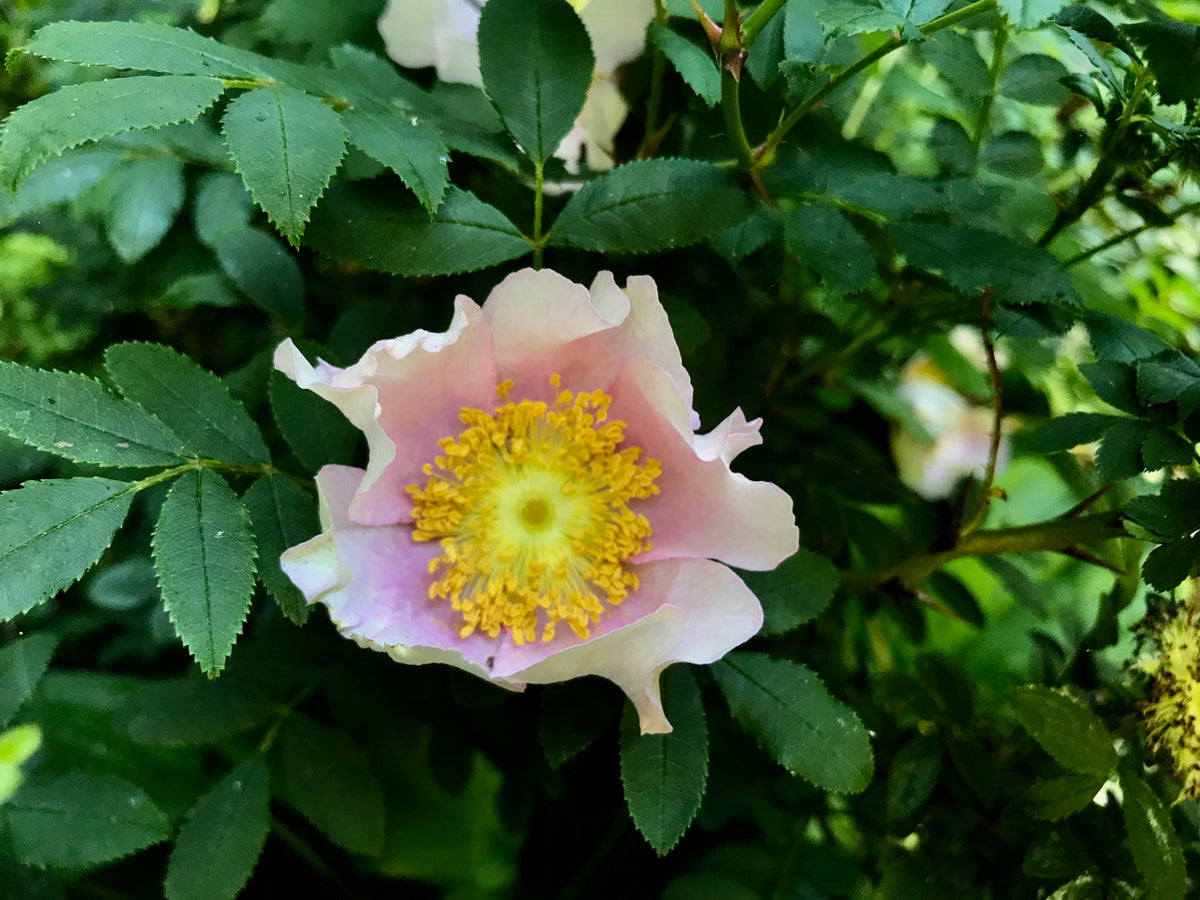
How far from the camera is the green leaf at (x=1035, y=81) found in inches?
22.0

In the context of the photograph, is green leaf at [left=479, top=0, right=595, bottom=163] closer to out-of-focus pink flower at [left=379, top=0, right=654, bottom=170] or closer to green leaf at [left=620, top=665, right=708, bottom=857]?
out-of-focus pink flower at [left=379, top=0, right=654, bottom=170]

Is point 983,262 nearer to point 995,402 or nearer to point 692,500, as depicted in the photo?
point 995,402

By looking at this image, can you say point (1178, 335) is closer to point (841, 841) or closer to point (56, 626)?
point (841, 841)

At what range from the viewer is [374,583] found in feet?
1.58

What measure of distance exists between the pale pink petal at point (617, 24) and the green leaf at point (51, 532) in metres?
0.36

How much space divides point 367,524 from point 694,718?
0.66 feet

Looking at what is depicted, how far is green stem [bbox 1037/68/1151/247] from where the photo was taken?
452mm

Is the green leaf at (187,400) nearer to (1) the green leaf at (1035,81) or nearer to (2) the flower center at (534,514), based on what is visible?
(2) the flower center at (534,514)

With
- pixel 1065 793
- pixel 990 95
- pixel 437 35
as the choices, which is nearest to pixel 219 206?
pixel 437 35

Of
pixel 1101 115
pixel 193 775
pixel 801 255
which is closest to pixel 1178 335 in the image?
pixel 1101 115

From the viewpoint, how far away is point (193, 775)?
68 centimetres

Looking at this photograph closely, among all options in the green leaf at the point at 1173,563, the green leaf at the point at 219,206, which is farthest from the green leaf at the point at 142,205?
the green leaf at the point at 1173,563

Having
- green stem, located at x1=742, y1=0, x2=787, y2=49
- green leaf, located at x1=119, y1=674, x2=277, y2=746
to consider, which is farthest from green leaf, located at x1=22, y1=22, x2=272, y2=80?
green leaf, located at x1=119, y1=674, x2=277, y2=746

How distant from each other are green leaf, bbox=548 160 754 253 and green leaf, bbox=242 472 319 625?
7.3 inches
